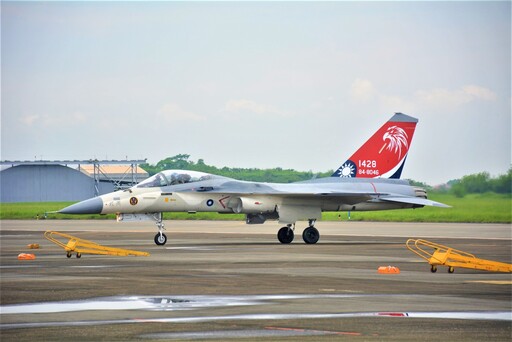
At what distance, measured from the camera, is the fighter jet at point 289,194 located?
97.2 feet

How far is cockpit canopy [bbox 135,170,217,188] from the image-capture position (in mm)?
29906

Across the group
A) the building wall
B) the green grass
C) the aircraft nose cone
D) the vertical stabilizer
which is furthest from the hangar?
the aircraft nose cone

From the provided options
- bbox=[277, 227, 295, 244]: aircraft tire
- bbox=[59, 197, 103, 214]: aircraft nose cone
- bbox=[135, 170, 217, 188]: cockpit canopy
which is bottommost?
bbox=[277, 227, 295, 244]: aircraft tire

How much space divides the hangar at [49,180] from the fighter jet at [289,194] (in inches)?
1925

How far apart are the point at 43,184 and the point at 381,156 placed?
54559 mm

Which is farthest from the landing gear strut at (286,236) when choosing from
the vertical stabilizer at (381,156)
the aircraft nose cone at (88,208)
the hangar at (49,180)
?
the hangar at (49,180)

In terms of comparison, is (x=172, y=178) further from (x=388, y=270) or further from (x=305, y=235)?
(x=388, y=270)

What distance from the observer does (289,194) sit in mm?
30438

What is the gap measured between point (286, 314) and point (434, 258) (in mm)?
7619

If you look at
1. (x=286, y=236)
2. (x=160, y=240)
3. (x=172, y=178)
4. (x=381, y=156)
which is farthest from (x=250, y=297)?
(x=381, y=156)

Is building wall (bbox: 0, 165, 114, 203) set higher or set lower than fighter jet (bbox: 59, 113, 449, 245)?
higher

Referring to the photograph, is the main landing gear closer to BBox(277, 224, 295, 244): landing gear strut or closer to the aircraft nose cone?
BBox(277, 224, 295, 244): landing gear strut

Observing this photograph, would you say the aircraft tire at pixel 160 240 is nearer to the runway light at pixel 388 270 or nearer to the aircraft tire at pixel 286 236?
the aircraft tire at pixel 286 236

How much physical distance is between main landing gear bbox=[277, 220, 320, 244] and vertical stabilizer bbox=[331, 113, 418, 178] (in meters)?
2.78
